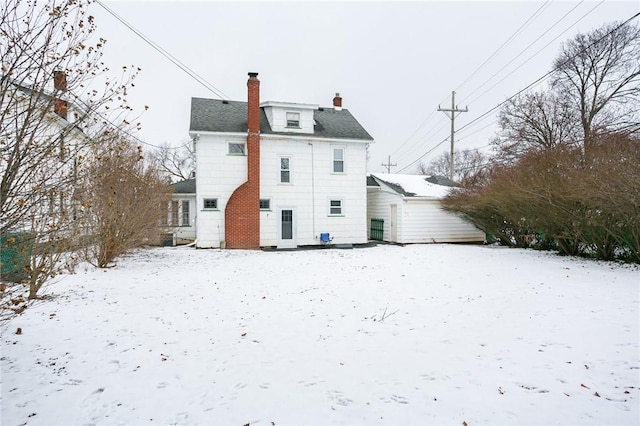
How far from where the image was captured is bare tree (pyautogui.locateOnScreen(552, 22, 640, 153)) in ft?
65.6

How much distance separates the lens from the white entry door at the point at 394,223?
20031mm

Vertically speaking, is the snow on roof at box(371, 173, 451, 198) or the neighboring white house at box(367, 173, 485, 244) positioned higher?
the snow on roof at box(371, 173, 451, 198)

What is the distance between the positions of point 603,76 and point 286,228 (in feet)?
68.5

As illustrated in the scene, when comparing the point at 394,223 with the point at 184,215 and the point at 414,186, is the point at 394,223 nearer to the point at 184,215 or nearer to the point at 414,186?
the point at 414,186

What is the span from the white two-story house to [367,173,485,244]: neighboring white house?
6.73 feet

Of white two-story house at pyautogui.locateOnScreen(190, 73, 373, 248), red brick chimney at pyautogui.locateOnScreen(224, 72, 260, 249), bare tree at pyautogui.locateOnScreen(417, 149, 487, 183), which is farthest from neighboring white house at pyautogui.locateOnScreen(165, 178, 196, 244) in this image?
bare tree at pyautogui.locateOnScreen(417, 149, 487, 183)

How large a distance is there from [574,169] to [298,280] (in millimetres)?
9923

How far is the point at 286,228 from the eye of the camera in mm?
18234

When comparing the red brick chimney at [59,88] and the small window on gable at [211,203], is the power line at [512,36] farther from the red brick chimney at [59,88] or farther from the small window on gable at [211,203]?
the red brick chimney at [59,88]

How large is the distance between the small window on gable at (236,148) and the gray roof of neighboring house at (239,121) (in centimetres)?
64

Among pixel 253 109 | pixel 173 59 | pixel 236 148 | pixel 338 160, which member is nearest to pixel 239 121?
pixel 253 109

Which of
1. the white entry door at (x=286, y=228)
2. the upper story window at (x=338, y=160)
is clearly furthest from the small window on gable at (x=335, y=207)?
the white entry door at (x=286, y=228)

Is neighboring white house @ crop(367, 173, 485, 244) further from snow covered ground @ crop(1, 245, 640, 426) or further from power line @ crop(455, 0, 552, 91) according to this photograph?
snow covered ground @ crop(1, 245, 640, 426)

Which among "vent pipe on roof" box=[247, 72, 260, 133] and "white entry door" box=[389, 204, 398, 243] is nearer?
"vent pipe on roof" box=[247, 72, 260, 133]
